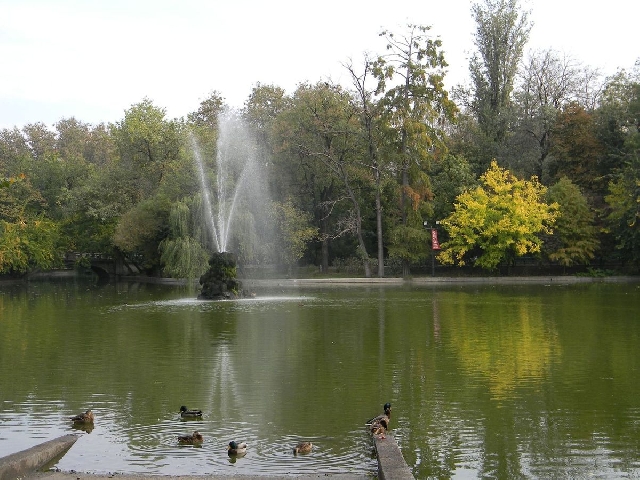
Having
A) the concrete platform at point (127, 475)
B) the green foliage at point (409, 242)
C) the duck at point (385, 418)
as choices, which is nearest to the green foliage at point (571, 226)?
the green foliage at point (409, 242)

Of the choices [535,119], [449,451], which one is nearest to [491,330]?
[449,451]

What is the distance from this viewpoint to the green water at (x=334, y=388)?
34.5 ft

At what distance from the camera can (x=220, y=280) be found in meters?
37.4

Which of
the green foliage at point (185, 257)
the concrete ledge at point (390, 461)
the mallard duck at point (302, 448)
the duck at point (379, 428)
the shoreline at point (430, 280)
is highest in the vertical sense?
the green foliage at point (185, 257)

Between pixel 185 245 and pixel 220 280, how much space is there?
36.9 ft

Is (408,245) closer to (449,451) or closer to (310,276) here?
(310,276)

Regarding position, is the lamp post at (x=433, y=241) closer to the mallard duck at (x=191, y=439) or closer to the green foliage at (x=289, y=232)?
the green foliage at (x=289, y=232)

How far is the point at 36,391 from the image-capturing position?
15.0m

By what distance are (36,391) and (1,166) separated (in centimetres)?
7080

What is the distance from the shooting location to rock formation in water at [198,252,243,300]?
37188 millimetres

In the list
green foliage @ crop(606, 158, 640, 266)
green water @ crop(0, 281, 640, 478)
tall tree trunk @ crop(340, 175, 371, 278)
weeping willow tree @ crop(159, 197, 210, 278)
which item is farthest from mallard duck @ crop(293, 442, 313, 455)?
tall tree trunk @ crop(340, 175, 371, 278)

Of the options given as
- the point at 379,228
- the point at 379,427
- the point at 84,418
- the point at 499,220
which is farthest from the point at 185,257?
the point at 379,427

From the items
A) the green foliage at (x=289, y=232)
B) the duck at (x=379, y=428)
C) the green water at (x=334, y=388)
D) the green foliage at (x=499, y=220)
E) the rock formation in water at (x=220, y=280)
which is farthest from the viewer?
the green foliage at (x=289, y=232)

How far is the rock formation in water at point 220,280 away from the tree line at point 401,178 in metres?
10.6
